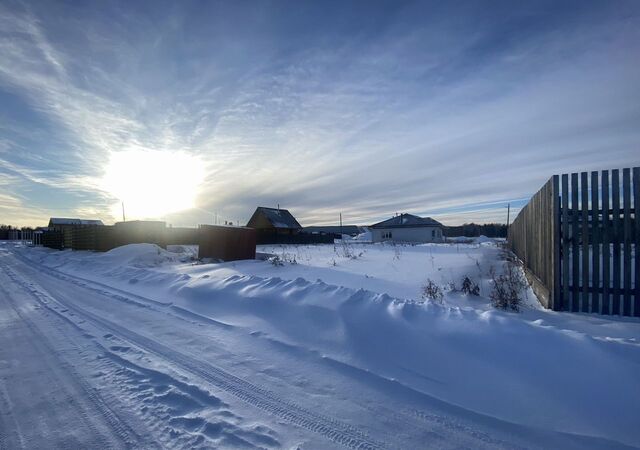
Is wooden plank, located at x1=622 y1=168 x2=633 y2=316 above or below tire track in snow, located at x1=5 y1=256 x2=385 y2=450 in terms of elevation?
above

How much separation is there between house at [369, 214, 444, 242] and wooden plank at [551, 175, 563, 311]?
42819mm

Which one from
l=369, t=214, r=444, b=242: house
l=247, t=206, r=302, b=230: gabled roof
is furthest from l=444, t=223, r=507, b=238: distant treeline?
l=247, t=206, r=302, b=230: gabled roof

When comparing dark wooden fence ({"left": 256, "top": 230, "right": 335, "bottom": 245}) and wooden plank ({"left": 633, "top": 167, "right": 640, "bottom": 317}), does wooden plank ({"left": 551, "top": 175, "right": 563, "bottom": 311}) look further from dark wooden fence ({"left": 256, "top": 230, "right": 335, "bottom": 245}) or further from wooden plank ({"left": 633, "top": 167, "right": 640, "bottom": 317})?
dark wooden fence ({"left": 256, "top": 230, "right": 335, "bottom": 245})

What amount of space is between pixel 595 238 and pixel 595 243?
0.08 meters

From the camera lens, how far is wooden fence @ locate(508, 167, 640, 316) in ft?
15.3

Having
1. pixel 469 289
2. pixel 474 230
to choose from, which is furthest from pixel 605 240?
pixel 474 230

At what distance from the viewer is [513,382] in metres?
3.02

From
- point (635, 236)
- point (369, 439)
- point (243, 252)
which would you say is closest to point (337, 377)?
point (369, 439)

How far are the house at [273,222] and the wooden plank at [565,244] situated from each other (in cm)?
3559

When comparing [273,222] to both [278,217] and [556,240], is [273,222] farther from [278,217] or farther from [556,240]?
[556,240]

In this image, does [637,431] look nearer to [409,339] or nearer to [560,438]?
[560,438]

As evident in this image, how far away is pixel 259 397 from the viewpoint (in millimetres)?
2961

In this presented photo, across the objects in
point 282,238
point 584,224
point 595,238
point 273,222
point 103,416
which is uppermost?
point 273,222

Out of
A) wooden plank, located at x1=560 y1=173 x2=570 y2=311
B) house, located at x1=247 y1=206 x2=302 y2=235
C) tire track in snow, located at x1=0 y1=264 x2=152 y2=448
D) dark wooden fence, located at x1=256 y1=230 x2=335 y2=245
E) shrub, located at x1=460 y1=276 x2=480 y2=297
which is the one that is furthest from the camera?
house, located at x1=247 y1=206 x2=302 y2=235
